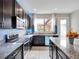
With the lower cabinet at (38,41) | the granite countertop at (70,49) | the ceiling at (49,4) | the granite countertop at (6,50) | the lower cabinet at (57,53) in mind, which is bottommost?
the lower cabinet at (38,41)

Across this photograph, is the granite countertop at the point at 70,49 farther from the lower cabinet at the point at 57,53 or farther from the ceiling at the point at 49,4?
the ceiling at the point at 49,4

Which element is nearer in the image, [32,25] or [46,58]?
[46,58]

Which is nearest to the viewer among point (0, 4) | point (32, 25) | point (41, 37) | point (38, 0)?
point (0, 4)

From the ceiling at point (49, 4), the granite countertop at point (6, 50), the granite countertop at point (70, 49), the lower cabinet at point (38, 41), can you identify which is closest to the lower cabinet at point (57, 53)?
the granite countertop at point (70, 49)

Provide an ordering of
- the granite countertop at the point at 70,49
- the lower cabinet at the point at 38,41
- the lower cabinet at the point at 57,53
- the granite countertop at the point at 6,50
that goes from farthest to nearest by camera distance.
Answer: the lower cabinet at the point at 38,41 → the lower cabinet at the point at 57,53 → the granite countertop at the point at 6,50 → the granite countertop at the point at 70,49

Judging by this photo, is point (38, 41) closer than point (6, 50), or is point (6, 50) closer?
point (6, 50)

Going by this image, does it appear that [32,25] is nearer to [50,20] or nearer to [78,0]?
[50,20]

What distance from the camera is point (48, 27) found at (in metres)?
10.4

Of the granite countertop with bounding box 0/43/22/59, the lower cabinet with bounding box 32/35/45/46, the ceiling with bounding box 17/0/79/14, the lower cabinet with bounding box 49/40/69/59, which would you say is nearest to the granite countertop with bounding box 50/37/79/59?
the lower cabinet with bounding box 49/40/69/59

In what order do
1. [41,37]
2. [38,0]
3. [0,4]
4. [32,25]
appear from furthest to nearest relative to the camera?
1. [32,25]
2. [41,37]
3. [38,0]
4. [0,4]

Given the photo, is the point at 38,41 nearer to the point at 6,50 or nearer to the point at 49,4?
the point at 49,4

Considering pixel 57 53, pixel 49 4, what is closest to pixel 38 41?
pixel 49 4

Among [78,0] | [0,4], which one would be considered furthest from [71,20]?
[0,4]

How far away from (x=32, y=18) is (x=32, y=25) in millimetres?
539
